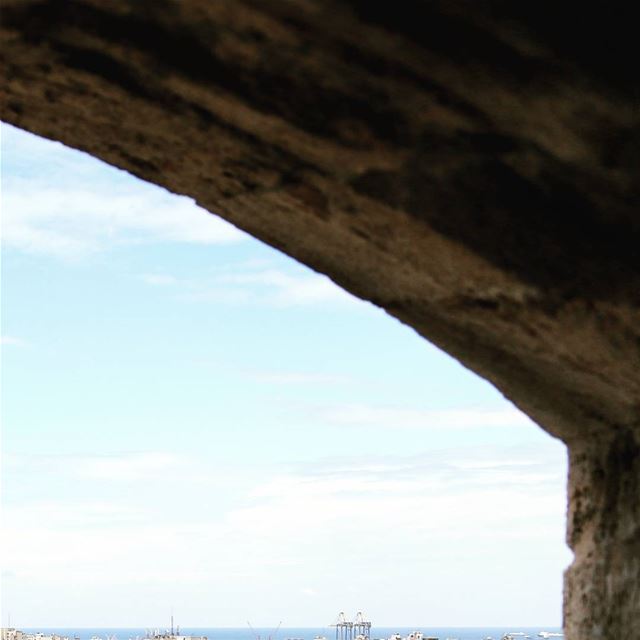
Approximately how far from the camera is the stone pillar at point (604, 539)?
9.68ft

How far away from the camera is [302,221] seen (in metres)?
2.73

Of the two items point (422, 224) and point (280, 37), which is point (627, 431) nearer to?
point (422, 224)

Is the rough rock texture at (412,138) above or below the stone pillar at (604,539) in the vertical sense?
above

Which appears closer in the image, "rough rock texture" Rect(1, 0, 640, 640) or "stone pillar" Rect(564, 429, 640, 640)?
"rough rock texture" Rect(1, 0, 640, 640)

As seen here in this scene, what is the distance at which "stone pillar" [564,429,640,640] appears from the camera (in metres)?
2.95

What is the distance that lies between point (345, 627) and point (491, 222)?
139ft

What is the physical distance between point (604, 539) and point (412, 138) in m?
1.41

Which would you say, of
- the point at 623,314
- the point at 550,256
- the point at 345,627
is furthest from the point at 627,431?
the point at 345,627

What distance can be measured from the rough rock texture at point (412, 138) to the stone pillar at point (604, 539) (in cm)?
1

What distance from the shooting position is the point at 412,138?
232cm

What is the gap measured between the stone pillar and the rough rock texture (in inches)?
0.6

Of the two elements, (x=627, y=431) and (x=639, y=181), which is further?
(x=627, y=431)

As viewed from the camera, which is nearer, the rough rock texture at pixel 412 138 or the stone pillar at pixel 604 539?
the rough rock texture at pixel 412 138

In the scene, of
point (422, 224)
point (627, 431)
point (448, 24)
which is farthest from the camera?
point (627, 431)
